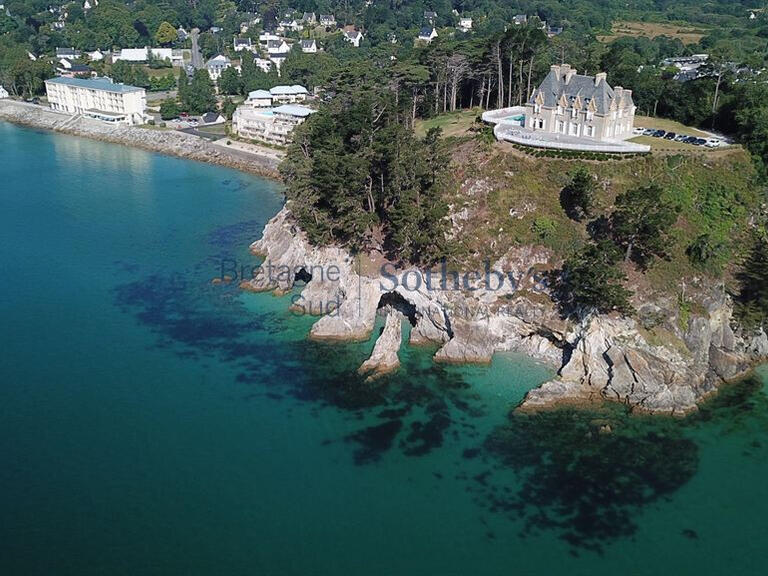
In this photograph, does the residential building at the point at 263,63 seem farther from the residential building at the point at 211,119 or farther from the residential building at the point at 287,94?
the residential building at the point at 211,119

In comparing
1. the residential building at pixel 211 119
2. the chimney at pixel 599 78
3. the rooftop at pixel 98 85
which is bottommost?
the residential building at pixel 211 119

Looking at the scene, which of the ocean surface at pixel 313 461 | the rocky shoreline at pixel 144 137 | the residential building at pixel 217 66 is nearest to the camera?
the ocean surface at pixel 313 461

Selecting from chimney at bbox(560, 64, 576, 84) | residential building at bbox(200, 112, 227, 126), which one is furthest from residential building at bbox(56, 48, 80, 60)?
chimney at bbox(560, 64, 576, 84)

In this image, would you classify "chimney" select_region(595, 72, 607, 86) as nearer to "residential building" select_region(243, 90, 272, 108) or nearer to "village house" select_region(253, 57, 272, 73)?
"residential building" select_region(243, 90, 272, 108)

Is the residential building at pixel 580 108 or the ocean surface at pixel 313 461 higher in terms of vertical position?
the residential building at pixel 580 108

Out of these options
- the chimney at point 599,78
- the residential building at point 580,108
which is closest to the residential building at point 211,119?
the residential building at point 580,108

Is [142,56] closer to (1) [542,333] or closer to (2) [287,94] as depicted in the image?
(2) [287,94]

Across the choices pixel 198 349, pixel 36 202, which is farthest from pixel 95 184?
pixel 198 349
